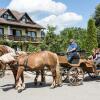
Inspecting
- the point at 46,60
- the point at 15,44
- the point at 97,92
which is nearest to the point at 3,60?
the point at 46,60

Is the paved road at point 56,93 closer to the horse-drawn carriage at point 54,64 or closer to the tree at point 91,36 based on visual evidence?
the horse-drawn carriage at point 54,64

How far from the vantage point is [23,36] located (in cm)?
4925

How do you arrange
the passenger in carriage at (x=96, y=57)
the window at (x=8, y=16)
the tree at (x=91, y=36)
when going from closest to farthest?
the passenger in carriage at (x=96, y=57) → the tree at (x=91, y=36) → the window at (x=8, y=16)

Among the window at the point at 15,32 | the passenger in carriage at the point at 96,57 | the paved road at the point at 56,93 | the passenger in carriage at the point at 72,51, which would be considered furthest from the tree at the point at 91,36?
the paved road at the point at 56,93

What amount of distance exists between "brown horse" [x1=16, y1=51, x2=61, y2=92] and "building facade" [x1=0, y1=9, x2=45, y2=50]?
3204cm

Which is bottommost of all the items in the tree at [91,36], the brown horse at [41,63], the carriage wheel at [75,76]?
the carriage wheel at [75,76]

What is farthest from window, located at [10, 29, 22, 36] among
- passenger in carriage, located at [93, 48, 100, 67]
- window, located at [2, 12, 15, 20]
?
passenger in carriage, located at [93, 48, 100, 67]

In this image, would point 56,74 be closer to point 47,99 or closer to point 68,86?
point 68,86

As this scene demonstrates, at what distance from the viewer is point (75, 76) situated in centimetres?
1434

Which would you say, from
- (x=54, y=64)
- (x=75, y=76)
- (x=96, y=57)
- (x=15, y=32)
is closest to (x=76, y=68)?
(x=75, y=76)

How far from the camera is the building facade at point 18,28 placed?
47781mm

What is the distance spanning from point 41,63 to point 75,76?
1797 millimetres

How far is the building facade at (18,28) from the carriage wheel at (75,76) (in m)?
31.5

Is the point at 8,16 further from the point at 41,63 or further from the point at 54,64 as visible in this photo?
the point at 41,63
